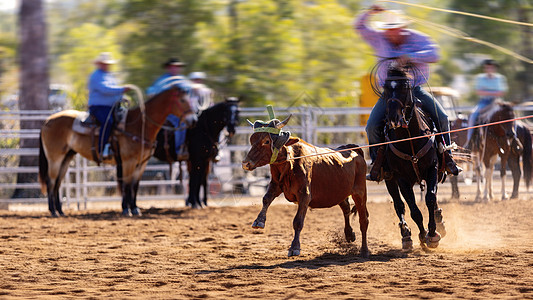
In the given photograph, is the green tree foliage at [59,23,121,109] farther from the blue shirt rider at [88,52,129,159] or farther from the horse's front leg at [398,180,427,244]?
the horse's front leg at [398,180,427,244]

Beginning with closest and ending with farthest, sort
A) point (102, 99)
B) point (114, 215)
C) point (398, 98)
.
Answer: point (398, 98)
point (102, 99)
point (114, 215)

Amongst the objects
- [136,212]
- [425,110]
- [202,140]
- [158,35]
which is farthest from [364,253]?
[158,35]

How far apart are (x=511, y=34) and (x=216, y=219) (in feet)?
43.2

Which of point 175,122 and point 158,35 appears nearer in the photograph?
point 175,122

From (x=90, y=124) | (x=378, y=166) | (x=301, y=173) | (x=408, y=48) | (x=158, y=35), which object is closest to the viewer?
(x=301, y=173)

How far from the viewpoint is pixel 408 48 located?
7668 mm

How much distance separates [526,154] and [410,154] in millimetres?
7531

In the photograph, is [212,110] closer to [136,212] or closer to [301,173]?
[136,212]

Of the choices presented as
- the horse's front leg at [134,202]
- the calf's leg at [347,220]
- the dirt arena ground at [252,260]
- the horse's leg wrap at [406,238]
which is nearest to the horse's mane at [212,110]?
the horse's front leg at [134,202]

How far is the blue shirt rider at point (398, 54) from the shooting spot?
25.1 feet

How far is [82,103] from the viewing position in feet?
64.4

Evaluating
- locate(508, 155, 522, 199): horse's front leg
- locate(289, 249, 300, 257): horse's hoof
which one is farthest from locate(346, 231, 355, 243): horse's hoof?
locate(508, 155, 522, 199): horse's front leg

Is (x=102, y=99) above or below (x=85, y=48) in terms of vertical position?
below

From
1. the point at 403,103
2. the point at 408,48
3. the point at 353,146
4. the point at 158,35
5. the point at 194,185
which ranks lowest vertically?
the point at 194,185
